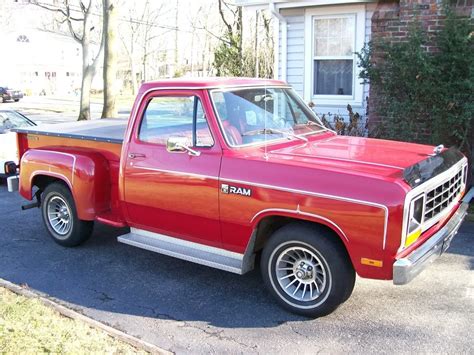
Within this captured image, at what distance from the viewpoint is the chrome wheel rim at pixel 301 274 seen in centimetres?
425

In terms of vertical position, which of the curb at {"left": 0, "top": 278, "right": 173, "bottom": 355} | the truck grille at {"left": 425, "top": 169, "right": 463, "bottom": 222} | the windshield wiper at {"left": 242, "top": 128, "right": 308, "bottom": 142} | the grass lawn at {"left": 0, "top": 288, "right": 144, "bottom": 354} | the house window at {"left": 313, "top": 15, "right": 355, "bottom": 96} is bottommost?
the curb at {"left": 0, "top": 278, "right": 173, "bottom": 355}

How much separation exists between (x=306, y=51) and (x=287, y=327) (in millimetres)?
7341

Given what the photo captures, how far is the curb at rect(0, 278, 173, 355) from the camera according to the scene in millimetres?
3807

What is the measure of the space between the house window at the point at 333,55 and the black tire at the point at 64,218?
6.00m

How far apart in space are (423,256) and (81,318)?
269 cm

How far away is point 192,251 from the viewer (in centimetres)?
491

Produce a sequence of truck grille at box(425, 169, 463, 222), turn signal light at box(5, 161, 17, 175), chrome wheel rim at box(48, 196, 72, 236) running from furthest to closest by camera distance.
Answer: turn signal light at box(5, 161, 17, 175) < chrome wheel rim at box(48, 196, 72, 236) < truck grille at box(425, 169, 463, 222)

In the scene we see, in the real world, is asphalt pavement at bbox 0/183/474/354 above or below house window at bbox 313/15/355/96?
below

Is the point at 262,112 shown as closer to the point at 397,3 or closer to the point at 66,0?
the point at 397,3

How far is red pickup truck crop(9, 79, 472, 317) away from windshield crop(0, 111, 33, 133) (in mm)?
5227

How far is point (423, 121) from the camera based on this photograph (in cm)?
845

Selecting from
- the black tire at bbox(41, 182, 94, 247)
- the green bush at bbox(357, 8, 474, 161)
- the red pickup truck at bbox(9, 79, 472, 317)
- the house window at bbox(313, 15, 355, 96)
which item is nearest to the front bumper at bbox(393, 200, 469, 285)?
the red pickup truck at bbox(9, 79, 472, 317)

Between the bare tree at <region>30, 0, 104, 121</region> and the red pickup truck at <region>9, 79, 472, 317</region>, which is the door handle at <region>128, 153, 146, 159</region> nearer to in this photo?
the red pickup truck at <region>9, 79, 472, 317</region>

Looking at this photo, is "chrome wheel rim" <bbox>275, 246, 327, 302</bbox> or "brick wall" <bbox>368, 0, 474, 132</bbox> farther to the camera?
"brick wall" <bbox>368, 0, 474, 132</bbox>
